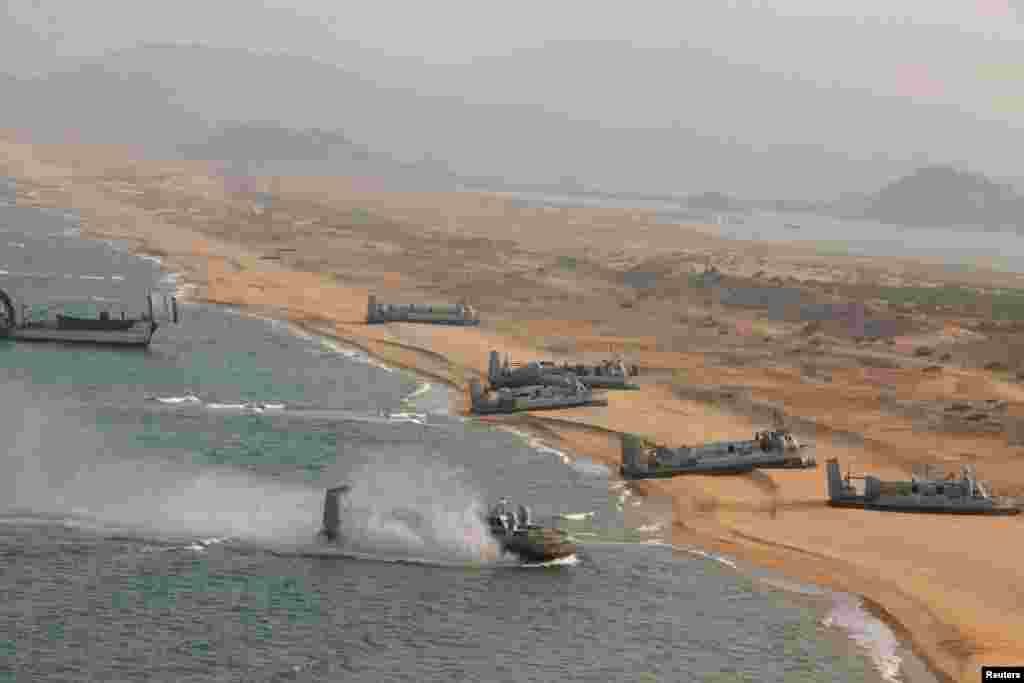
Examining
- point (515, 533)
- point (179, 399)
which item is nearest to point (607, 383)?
point (179, 399)

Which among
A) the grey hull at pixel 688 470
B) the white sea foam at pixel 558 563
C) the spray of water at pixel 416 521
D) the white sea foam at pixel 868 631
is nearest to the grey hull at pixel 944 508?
the grey hull at pixel 688 470

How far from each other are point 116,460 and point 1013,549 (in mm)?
Answer: 41459

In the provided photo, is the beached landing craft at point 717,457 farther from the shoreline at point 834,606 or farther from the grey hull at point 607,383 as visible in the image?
the grey hull at point 607,383

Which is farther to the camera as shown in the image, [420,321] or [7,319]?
[420,321]

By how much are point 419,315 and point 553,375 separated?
1256 inches

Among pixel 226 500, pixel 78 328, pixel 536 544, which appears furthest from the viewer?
pixel 78 328

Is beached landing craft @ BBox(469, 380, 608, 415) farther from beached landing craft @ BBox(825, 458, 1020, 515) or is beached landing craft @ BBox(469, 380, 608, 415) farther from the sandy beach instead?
beached landing craft @ BBox(825, 458, 1020, 515)

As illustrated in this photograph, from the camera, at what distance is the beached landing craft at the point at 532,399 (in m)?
94.9

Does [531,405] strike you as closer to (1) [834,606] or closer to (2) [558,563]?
(2) [558,563]

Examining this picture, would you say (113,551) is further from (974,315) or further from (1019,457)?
(974,315)

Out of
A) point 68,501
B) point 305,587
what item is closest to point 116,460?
point 68,501

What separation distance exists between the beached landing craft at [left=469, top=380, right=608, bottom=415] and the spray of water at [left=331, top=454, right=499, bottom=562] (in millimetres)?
19746

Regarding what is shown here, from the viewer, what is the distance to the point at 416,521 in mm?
66938

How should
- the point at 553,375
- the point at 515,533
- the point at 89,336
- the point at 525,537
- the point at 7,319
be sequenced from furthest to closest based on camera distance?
the point at 89,336 → the point at 7,319 → the point at 553,375 → the point at 515,533 → the point at 525,537
